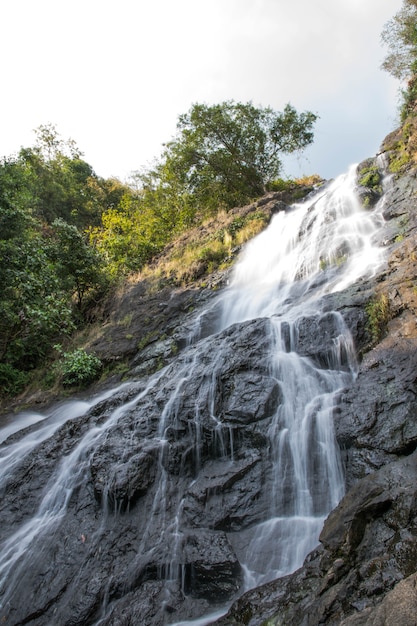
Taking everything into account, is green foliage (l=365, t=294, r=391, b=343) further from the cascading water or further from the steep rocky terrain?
the cascading water

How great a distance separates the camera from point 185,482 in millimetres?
5348

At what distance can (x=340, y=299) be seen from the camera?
7.44 meters

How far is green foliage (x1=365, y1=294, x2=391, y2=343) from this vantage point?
20.6 feet

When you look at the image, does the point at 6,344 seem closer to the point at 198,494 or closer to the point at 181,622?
the point at 198,494

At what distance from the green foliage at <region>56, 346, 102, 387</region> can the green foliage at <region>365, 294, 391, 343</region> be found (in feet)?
24.3

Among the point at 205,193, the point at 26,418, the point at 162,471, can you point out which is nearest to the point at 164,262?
the point at 205,193

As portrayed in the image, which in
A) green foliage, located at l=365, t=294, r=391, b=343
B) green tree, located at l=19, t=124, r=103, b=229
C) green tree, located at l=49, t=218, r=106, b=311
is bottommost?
green foliage, located at l=365, t=294, r=391, b=343

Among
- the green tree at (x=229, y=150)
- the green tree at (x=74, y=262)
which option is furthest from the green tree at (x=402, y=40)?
the green tree at (x=74, y=262)

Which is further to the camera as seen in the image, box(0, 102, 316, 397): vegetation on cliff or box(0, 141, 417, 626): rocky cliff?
box(0, 102, 316, 397): vegetation on cliff

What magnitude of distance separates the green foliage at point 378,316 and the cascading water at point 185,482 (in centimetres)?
47

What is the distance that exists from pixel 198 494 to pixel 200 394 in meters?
1.73

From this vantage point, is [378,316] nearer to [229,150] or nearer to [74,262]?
[74,262]

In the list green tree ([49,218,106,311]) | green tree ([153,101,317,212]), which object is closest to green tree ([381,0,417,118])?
green tree ([153,101,317,212])

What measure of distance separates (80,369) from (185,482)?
243 inches
